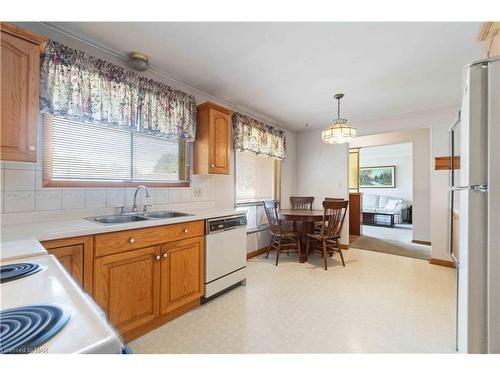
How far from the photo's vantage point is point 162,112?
2.34m

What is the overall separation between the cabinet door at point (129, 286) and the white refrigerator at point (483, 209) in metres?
1.88

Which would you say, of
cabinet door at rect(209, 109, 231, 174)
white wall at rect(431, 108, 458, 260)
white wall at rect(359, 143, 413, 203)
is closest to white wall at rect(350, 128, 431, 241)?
white wall at rect(431, 108, 458, 260)

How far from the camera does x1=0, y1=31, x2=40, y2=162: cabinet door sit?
1304 mm

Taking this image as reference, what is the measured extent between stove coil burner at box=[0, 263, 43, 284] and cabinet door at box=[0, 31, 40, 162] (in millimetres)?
835

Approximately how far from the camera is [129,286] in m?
1.65

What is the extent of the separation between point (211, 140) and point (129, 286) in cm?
166

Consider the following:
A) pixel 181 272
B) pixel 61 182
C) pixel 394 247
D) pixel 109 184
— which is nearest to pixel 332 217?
pixel 394 247

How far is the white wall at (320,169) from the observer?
4324 mm

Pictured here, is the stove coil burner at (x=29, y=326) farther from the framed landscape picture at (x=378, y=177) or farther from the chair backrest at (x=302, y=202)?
the framed landscape picture at (x=378, y=177)

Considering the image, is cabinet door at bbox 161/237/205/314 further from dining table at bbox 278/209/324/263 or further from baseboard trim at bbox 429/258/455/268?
baseboard trim at bbox 429/258/455/268

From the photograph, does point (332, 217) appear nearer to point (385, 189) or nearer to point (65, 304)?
point (65, 304)
